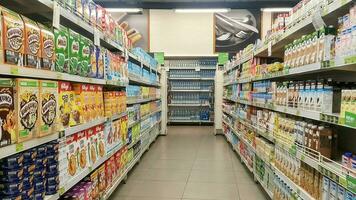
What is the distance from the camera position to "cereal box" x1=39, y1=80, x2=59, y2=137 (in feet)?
6.18

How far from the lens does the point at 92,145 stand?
9.46 ft

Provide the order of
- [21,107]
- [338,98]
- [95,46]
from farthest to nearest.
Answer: [95,46] → [338,98] → [21,107]

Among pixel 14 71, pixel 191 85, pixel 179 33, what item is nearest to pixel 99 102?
pixel 14 71

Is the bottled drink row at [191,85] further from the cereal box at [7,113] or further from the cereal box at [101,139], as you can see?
the cereal box at [7,113]

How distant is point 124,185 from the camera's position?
421 cm

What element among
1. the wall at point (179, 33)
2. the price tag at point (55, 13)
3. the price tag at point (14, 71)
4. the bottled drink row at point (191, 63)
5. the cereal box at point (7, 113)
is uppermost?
the wall at point (179, 33)

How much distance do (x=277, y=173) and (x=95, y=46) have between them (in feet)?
7.35

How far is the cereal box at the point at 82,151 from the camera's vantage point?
8.48 feet

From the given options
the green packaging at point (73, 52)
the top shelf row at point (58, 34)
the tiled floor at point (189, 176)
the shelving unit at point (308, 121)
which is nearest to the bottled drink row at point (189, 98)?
the tiled floor at point (189, 176)

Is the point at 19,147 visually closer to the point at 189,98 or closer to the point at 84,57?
the point at 84,57

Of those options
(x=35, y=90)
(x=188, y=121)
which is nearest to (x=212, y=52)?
(x=188, y=121)

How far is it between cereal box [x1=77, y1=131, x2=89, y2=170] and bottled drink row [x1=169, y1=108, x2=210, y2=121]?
9.00 metres

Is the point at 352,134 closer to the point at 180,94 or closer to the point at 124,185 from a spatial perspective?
the point at 124,185

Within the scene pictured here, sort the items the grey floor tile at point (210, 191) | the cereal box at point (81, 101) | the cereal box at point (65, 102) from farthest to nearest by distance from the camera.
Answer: the grey floor tile at point (210, 191) → the cereal box at point (81, 101) → the cereal box at point (65, 102)
